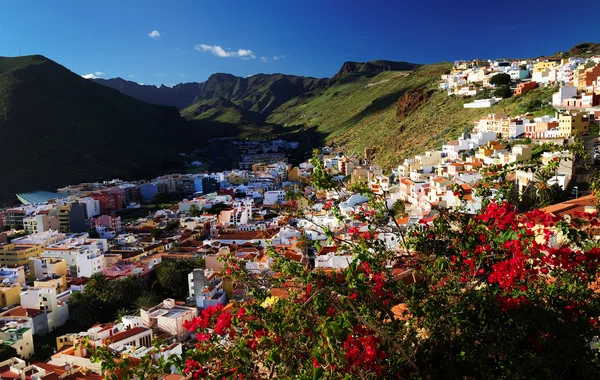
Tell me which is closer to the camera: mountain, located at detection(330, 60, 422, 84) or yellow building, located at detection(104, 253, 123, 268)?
yellow building, located at detection(104, 253, 123, 268)

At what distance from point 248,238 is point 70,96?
195ft

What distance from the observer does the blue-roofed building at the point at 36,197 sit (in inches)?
1449

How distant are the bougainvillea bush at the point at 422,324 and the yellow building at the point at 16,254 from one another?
72.9 ft

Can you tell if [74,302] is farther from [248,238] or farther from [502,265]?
[502,265]

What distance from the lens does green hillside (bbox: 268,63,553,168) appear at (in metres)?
32.7

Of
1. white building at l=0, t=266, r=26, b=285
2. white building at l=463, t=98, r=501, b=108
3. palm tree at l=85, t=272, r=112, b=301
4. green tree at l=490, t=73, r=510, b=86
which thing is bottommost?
palm tree at l=85, t=272, r=112, b=301

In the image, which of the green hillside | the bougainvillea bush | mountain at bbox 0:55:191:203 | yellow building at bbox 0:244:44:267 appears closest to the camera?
the bougainvillea bush

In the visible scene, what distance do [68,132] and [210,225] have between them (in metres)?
40.1

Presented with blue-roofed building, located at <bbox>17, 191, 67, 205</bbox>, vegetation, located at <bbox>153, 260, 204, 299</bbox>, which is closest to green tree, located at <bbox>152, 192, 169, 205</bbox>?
blue-roofed building, located at <bbox>17, 191, 67, 205</bbox>

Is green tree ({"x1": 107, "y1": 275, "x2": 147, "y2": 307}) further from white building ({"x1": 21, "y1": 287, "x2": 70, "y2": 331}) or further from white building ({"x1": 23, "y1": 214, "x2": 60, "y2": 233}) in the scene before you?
white building ({"x1": 23, "y1": 214, "x2": 60, "y2": 233})

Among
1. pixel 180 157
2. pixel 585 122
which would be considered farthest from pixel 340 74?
pixel 585 122

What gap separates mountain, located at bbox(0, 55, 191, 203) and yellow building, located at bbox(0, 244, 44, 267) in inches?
851

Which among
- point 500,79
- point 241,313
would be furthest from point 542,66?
point 241,313

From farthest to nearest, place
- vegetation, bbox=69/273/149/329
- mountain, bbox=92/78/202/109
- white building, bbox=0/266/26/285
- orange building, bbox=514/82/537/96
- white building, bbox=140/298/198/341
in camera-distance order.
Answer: mountain, bbox=92/78/202/109
orange building, bbox=514/82/537/96
white building, bbox=0/266/26/285
vegetation, bbox=69/273/149/329
white building, bbox=140/298/198/341
